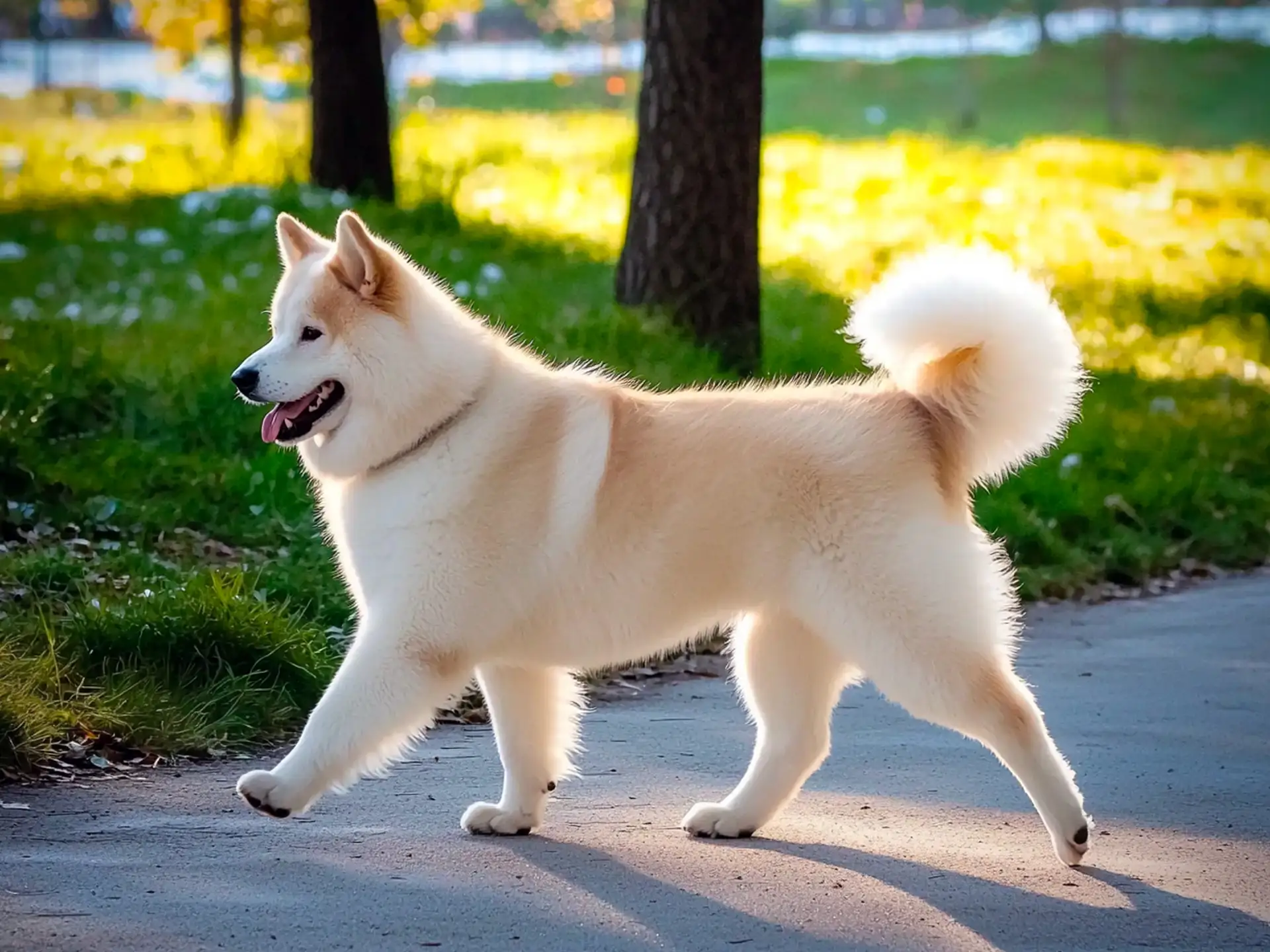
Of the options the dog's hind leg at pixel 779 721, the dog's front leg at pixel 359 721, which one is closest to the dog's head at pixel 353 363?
the dog's front leg at pixel 359 721

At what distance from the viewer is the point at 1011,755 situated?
4023mm

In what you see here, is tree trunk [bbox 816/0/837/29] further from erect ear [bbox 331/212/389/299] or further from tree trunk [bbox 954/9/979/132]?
erect ear [bbox 331/212/389/299]

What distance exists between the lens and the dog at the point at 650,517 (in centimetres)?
399

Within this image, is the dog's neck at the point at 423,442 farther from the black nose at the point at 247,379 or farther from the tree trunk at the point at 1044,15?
the tree trunk at the point at 1044,15

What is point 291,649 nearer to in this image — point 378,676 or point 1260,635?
point 378,676

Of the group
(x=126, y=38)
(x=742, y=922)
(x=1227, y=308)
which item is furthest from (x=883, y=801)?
(x=126, y=38)

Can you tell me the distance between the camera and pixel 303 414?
427cm

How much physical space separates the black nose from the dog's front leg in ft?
2.28

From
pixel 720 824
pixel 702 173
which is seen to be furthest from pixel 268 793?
pixel 702 173

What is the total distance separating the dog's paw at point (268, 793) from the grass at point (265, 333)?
3.78 ft

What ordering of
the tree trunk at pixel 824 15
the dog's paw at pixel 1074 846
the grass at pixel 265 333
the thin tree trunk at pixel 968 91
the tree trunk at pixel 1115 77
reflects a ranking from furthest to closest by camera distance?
the tree trunk at pixel 824 15
the thin tree trunk at pixel 968 91
the tree trunk at pixel 1115 77
the grass at pixel 265 333
the dog's paw at pixel 1074 846

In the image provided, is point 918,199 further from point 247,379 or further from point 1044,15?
point 1044,15

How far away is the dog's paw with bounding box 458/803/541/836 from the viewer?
14.4ft

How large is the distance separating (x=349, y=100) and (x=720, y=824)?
1079cm
